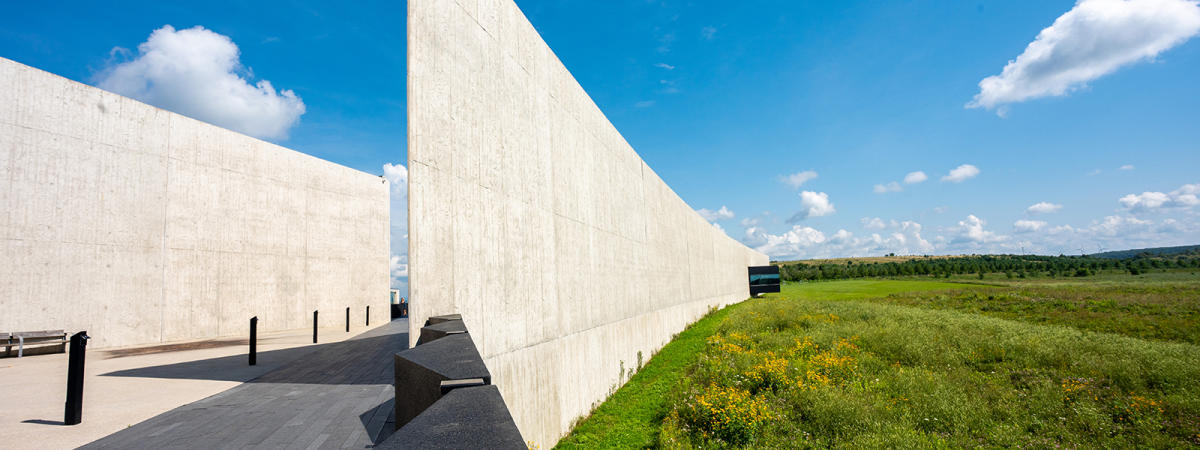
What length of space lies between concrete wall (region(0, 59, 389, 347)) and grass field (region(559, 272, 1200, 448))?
1500cm

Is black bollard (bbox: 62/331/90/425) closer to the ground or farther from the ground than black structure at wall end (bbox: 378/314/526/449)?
closer to the ground

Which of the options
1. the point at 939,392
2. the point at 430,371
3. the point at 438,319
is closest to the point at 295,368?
the point at 438,319

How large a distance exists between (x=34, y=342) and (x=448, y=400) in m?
16.2

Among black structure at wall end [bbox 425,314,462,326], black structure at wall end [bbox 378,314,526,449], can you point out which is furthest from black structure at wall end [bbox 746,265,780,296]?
black structure at wall end [bbox 378,314,526,449]

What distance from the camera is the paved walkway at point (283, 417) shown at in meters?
4.28

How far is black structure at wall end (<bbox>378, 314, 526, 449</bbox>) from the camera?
1.69 metres

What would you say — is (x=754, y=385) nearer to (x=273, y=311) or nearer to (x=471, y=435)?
(x=471, y=435)

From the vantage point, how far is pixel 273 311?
19031 millimetres

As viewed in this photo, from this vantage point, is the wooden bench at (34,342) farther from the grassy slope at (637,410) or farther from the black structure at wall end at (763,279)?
the black structure at wall end at (763,279)

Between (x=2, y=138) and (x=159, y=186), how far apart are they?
3.45m

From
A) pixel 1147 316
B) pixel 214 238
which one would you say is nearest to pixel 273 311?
pixel 214 238

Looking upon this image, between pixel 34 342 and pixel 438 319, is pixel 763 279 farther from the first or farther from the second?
pixel 34 342

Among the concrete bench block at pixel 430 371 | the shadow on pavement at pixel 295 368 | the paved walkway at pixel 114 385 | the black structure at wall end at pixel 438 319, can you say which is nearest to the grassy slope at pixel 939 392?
the black structure at wall end at pixel 438 319

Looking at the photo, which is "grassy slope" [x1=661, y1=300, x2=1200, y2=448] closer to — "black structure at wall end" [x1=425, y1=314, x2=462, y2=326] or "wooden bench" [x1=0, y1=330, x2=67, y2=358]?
"black structure at wall end" [x1=425, y1=314, x2=462, y2=326]
